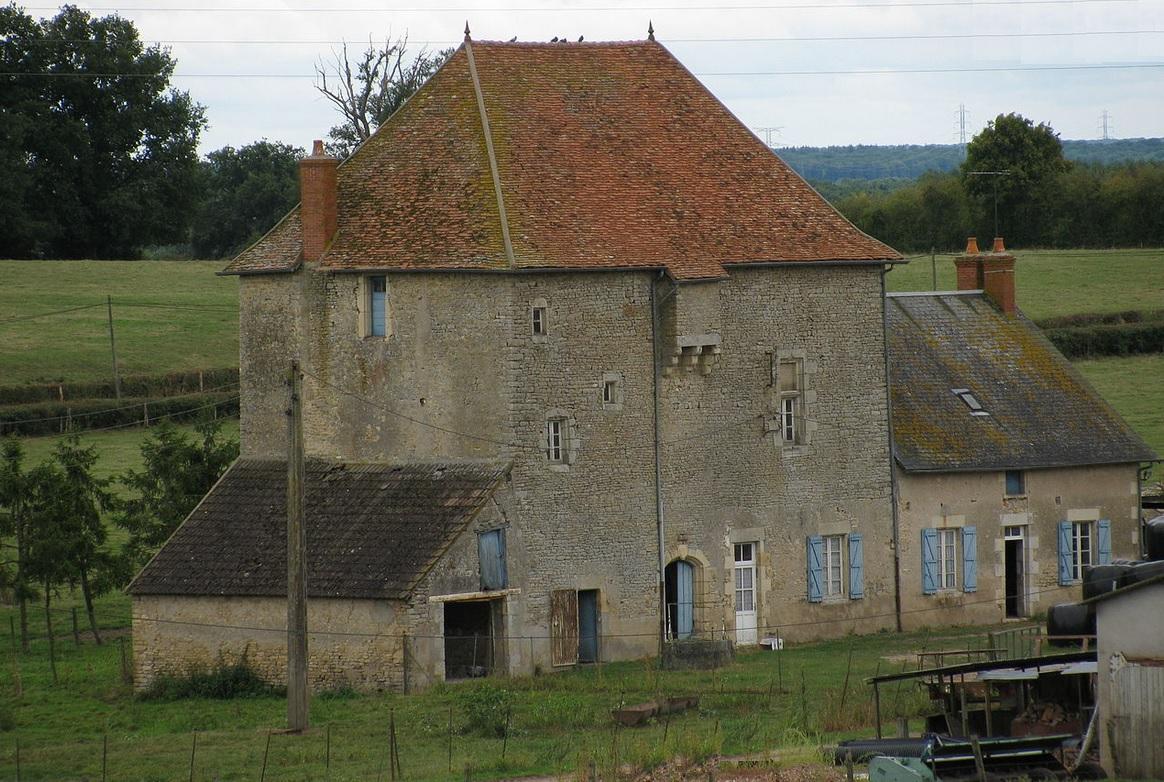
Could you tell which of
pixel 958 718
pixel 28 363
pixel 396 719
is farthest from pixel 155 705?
pixel 28 363

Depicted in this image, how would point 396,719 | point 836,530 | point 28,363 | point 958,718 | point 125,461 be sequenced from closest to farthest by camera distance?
point 958,718 → point 396,719 → point 836,530 → point 125,461 → point 28,363

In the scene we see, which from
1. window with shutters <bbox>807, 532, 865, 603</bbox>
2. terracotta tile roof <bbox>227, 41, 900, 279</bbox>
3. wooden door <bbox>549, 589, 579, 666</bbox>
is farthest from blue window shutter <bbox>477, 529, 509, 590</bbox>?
window with shutters <bbox>807, 532, 865, 603</bbox>

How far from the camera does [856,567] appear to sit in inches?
1543

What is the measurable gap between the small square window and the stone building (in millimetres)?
3779

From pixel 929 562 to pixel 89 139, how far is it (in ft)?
153

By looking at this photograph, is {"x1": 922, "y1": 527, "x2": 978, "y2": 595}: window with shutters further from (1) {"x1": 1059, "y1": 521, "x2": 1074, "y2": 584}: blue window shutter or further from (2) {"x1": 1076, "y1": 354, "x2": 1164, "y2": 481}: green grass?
(2) {"x1": 1076, "y1": 354, "x2": 1164, "y2": 481}: green grass

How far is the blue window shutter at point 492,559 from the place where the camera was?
33875mm

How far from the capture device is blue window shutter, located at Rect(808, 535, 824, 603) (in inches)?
1516

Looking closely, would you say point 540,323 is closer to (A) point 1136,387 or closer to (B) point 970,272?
(B) point 970,272

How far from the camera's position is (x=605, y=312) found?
35.4m

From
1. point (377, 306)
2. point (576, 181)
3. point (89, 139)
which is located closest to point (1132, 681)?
point (576, 181)

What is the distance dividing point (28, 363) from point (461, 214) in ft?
87.4

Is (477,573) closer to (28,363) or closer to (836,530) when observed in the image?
(836,530)

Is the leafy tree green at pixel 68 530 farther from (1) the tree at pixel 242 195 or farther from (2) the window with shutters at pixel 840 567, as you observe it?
(1) the tree at pixel 242 195
